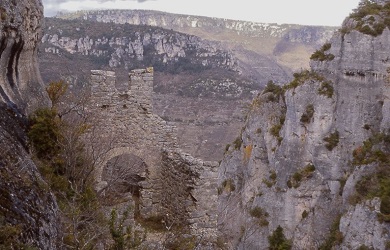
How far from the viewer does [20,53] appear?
6.62m

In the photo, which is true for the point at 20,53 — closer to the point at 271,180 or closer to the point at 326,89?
the point at 271,180

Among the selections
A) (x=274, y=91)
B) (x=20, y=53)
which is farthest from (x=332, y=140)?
(x=20, y=53)

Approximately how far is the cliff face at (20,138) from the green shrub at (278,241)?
2673 cm

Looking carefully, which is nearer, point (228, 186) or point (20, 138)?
point (20, 138)

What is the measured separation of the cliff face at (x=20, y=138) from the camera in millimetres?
3391

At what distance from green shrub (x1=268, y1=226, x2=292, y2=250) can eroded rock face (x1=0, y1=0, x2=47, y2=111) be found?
26.7 metres

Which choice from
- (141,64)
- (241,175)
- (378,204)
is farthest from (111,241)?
(141,64)

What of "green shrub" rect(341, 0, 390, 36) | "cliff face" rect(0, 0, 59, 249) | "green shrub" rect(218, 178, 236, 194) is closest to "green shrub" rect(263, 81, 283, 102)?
"green shrub" rect(341, 0, 390, 36)

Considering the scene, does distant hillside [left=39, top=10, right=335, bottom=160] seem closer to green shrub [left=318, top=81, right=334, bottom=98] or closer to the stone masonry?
green shrub [left=318, top=81, right=334, bottom=98]

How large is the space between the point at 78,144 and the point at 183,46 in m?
65.8

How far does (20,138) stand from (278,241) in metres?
28.3

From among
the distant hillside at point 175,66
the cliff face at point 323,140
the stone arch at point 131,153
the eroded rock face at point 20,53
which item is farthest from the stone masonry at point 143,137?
the cliff face at point 323,140

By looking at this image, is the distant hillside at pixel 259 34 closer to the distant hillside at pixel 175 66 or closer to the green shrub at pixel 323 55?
the distant hillside at pixel 175 66

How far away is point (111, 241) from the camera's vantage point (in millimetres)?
6258
